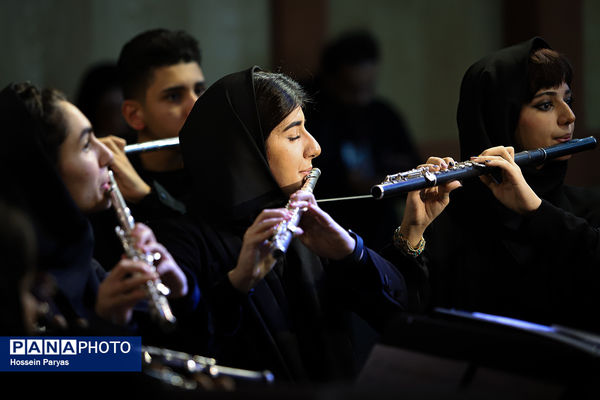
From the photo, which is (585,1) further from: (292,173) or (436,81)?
(292,173)

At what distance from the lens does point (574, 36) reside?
6.26 m

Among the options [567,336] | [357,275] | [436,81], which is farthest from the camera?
[436,81]

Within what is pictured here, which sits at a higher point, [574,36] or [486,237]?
[574,36]

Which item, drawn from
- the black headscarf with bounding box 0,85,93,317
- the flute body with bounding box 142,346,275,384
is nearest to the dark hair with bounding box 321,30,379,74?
the black headscarf with bounding box 0,85,93,317

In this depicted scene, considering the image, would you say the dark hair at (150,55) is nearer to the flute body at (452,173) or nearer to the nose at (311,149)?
→ the nose at (311,149)

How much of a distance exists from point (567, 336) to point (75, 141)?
1542 millimetres

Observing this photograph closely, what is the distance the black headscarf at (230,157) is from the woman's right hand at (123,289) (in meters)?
0.63

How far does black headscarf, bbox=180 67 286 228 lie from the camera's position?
2.87m

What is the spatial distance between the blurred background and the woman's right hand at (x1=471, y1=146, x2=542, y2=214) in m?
2.33

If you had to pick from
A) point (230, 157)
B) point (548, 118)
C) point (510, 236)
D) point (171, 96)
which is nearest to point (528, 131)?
point (548, 118)

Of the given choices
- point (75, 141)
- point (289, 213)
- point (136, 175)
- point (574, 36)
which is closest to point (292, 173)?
point (289, 213)

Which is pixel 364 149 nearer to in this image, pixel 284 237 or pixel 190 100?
pixel 190 100

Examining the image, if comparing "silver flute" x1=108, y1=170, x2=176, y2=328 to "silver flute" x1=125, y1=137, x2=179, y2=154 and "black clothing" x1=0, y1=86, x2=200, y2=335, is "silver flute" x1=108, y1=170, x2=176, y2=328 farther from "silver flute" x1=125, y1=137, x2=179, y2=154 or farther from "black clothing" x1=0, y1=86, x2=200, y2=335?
"silver flute" x1=125, y1=137, x2=179, y2=154

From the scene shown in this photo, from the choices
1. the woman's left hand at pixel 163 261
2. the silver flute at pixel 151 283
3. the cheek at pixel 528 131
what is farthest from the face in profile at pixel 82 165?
the cheek at pixel 528 131
